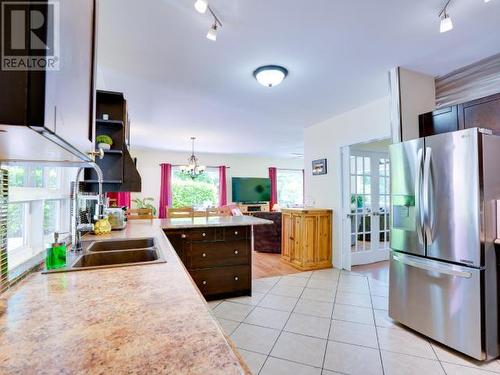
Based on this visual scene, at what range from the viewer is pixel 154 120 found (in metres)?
4.41

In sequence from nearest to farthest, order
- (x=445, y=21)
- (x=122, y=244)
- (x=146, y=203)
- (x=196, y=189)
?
(x=445, y=21)
(x=122, y=244)
(x=146, y=203)
(x=196, y=189)

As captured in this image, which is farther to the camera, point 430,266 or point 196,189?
point 196,189

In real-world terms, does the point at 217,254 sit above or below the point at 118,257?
below

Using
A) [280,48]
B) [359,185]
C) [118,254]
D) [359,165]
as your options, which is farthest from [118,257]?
[359,165]

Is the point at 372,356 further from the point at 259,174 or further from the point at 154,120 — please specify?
the point at 259,174

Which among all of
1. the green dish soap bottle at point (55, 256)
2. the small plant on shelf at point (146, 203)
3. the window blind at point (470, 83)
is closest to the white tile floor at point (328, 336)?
the green dish soap bottle at point (55, 256)

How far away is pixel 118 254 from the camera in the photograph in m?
1.64

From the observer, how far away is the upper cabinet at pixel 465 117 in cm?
210

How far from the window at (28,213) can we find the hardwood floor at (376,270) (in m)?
3.79

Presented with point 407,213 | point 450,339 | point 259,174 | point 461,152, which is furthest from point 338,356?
point 259,174

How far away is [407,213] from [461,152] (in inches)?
24.3

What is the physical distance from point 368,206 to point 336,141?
1.26 metres

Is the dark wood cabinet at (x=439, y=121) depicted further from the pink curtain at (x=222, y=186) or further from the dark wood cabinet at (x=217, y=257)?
the pink curtain at (x=222, y=186)

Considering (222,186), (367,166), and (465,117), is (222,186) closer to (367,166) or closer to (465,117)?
(367,166)
